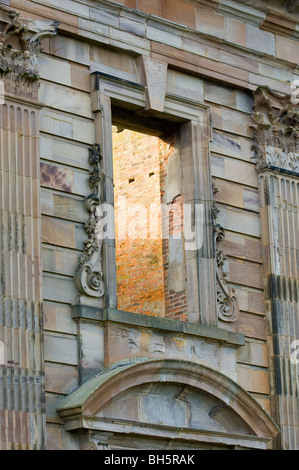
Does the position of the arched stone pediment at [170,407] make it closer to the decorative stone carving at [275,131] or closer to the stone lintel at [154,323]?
the stone lintel at [154,323]

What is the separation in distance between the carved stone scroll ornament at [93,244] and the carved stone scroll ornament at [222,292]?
181cm

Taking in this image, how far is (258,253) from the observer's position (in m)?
19.3

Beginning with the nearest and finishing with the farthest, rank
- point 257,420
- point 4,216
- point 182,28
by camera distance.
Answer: point 4,216, point 257,420, point 182,28

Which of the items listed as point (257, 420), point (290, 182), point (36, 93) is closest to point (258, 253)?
point (290, 182)

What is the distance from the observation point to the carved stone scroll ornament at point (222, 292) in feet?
60.8

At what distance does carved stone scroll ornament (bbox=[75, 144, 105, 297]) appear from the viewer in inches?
679

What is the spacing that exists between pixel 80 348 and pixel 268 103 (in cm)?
476

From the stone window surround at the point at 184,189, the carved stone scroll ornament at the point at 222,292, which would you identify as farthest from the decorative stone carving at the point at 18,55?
the carved stone scroll ornament at the point at 222,292

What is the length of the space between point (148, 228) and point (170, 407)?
317 cm

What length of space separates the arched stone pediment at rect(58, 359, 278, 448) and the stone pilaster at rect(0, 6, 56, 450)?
616 mm

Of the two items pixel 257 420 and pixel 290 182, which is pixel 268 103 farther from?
pixel 257 420

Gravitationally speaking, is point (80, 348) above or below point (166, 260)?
below

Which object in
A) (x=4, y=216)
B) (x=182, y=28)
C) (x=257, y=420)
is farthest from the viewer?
(x=182, y=28)

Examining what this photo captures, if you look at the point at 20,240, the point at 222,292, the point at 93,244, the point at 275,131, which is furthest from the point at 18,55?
the point at 275,131
